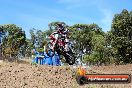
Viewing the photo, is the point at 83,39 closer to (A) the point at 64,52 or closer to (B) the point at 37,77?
(A) the point at 64,52

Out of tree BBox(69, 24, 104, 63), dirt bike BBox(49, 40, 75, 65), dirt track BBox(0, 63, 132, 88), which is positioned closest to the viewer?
dirt track BBox(0, 63, 132, 88)

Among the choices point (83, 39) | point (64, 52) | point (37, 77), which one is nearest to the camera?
point (37, 77)

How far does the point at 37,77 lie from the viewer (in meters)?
18.1

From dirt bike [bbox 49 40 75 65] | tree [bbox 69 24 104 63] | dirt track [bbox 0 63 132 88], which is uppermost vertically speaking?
tree [bbox 69 24 104 63]

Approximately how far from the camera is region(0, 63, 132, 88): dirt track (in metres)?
17.2

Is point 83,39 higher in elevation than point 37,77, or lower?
higher

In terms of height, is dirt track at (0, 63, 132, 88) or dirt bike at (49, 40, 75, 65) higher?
dirt bike at (49, 40, 75, 65)

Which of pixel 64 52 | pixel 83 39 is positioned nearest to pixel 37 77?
pixel 64 52

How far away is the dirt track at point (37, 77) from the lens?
17.2 meters

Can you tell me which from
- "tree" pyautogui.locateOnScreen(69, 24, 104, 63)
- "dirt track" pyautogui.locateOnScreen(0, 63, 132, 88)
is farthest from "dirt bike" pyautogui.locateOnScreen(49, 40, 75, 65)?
"tree" pyautogui.locateOnScreen(69, 24, 104, 63)

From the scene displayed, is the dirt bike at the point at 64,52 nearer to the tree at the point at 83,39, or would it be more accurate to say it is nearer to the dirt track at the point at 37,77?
the dirt track at the point at 37,77

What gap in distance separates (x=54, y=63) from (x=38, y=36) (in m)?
56.0

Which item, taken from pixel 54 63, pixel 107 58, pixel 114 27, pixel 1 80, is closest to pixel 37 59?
pixel 54 63

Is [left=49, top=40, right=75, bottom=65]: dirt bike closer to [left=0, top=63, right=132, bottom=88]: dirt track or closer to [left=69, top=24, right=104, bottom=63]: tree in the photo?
[left=0, top=63, right=132, bottom=88]: dirt track
